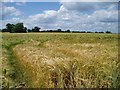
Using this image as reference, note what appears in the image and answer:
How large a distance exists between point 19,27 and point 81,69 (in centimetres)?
326

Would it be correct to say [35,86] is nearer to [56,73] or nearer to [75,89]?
[56,73]

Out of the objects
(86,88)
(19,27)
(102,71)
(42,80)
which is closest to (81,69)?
(102,71)

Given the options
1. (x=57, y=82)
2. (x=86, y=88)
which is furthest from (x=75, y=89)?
(x=57, y=82)

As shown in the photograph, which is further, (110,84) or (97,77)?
(97,77)

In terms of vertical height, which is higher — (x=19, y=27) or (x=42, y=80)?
(x=19, y=27)

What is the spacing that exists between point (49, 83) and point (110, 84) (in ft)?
3.39

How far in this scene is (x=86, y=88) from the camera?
13.5ft

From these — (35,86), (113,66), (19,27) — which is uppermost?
(19,27)

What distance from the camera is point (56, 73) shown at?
4.96m

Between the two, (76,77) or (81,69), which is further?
(81,69)

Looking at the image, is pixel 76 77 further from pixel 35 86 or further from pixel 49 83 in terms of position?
pixel 35 86

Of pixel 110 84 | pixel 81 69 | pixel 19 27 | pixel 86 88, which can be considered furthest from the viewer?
pixel 19 27

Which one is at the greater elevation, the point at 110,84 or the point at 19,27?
the point at 19,27

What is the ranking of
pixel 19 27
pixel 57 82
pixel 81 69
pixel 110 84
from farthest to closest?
pixel 19 27
pixel 81 69
pixel 57 82
pixel 110 84
